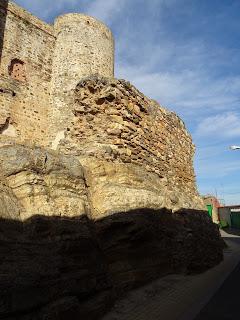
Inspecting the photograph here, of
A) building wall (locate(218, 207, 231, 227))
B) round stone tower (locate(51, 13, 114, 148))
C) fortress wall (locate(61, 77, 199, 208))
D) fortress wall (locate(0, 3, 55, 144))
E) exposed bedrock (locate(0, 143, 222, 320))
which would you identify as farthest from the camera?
building wall (locate(218, 207, 231, 227))

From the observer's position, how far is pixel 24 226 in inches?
186

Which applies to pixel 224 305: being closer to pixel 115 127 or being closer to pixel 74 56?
pixel 115 127

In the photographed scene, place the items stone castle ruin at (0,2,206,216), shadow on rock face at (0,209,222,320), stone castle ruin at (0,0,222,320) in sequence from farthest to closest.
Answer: stone castle ruin at (0,2,206,216)
stone castle ruin at (0,0,222,320)
shadow on rock face at (0,209,222,320)

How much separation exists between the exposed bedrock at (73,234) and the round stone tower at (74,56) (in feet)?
40.0

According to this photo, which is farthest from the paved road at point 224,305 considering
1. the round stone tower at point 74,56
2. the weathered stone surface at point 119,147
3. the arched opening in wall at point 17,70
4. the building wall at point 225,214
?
the building wall at point 225,214

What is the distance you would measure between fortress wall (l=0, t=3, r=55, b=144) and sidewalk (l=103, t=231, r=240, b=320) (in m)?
12.3

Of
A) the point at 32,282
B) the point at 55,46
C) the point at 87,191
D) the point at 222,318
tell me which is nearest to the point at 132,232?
the point at 87,191

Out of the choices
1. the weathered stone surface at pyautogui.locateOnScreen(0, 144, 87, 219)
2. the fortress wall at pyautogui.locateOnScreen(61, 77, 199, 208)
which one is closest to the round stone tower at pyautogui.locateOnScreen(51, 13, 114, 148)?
the fortress wall at pyautogui.locateOnScreen(61, 77, 199, 208)

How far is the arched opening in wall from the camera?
59.2ft

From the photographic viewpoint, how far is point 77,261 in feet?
16.3

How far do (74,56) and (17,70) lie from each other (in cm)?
332

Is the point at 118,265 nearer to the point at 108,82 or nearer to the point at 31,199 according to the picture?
the point at 31,199

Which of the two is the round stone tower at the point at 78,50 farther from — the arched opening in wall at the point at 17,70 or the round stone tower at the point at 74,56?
the arched opening in wall at the point at 17,70

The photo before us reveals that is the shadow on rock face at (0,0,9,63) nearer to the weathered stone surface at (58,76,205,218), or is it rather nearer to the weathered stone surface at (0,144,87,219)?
the weathered stone surface at (58,76,205,218)
